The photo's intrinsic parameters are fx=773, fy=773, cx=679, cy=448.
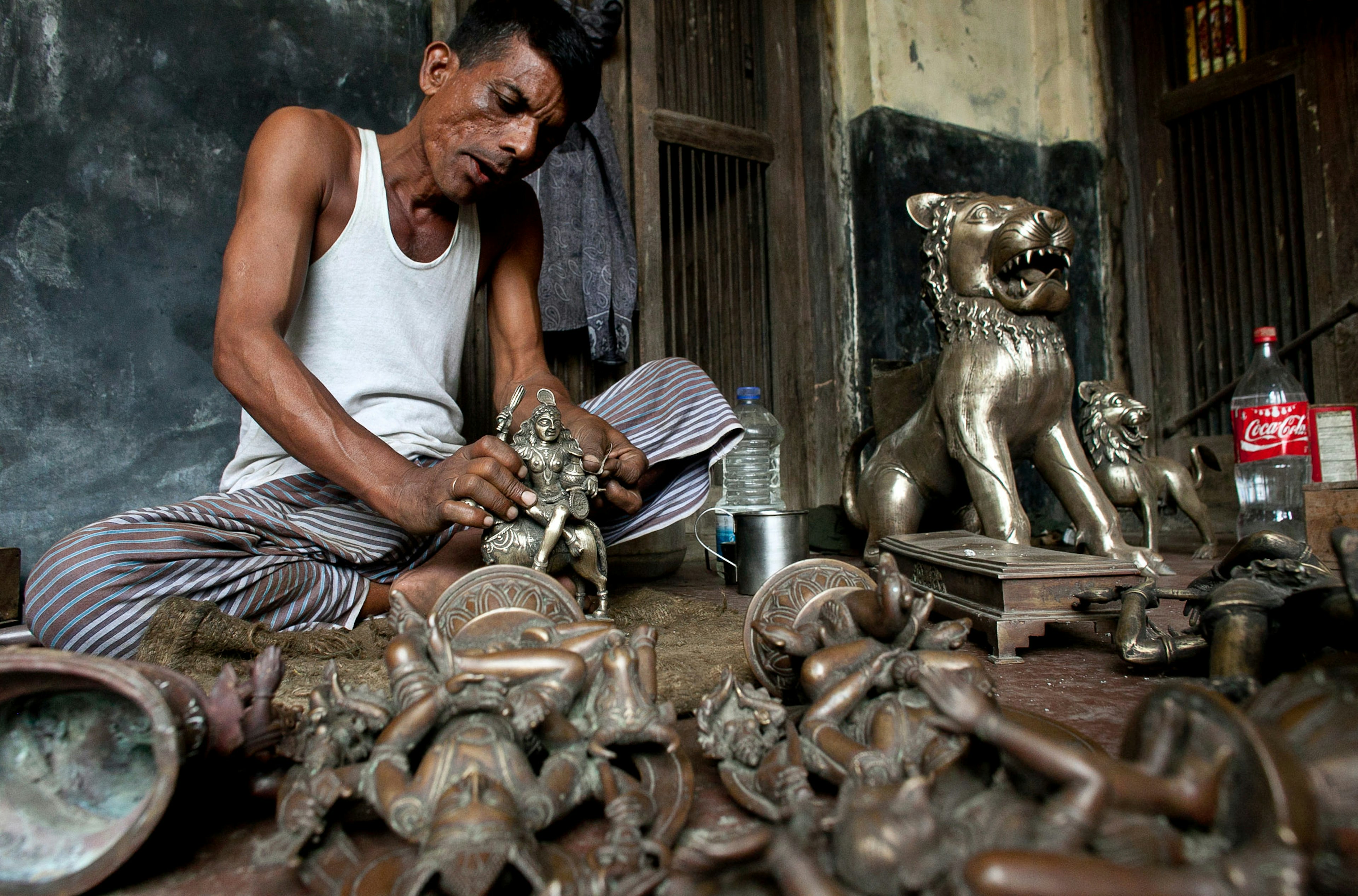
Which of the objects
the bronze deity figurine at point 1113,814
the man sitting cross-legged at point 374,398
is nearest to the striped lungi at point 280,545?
the man sitting cross-legged at point 374,398

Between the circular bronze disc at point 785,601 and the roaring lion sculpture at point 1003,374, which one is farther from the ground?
the roaring lion sculpture at point 1003,374

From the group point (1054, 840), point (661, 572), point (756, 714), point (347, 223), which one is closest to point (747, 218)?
point (661, 572)

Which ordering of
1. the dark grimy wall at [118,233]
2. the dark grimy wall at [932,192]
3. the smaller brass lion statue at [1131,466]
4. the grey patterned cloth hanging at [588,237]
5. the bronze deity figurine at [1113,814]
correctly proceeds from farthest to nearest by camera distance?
the dark grimy wall at [932,192]
the grey patterned cloth hanging at [588,237]
the smaller brass lion statue at [1131,466]
the dark grimy wall at [118,233]
the bronze deity figurine at [1113,814]

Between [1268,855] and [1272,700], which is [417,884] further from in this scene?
[1272,700]

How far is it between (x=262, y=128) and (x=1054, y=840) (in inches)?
71.0

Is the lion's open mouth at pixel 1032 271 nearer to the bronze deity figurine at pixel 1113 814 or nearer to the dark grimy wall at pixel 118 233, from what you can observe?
the bronze deity figurine at pixel 1113 814

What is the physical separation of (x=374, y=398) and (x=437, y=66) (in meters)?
0.73

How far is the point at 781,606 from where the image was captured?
932 millimetres

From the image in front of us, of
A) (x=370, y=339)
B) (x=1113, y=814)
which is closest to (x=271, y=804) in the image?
(x=1113, y=814)

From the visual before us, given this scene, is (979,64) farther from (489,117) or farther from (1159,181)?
(489,117)

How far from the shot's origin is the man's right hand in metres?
1.23

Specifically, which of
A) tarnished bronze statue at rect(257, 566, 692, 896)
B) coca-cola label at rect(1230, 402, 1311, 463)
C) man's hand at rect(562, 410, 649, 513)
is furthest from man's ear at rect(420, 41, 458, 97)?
coca-cola label at rect(1230, 402, 1311, 463)

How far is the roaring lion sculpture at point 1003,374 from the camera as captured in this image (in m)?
1.83

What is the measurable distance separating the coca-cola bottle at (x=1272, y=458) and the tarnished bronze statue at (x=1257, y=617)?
1.34 metres
